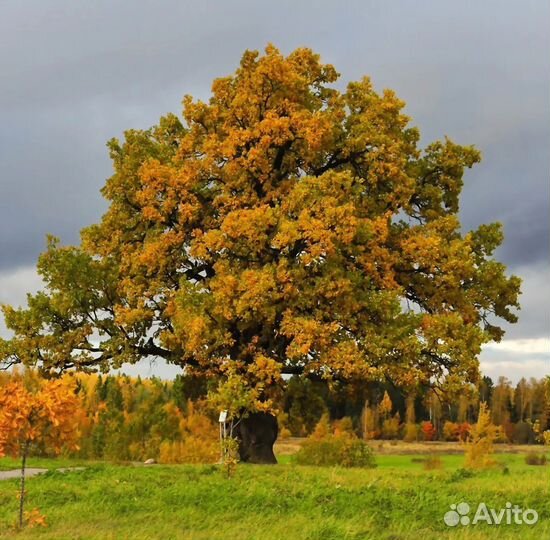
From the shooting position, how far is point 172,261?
24.1 m

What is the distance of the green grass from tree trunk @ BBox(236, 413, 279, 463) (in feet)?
14.1

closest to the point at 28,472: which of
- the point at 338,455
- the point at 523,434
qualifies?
the point at 338,455

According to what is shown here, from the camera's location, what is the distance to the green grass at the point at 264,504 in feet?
37.9

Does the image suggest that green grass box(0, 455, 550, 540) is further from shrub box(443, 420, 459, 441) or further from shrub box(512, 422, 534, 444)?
shrub box(512, 422, 534, 444)

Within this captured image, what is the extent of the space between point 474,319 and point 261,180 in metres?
8.76

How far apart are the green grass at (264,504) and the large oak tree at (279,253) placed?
13.4 feet

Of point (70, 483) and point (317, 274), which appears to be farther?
point (317, 274)

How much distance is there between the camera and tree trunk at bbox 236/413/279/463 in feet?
77.4

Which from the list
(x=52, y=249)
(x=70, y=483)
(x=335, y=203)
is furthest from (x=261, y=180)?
(x=70, y=483)

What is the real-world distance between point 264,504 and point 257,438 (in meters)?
9.89

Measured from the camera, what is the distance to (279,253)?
22.1 meters

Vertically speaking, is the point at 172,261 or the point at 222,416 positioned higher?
the point at 172,261

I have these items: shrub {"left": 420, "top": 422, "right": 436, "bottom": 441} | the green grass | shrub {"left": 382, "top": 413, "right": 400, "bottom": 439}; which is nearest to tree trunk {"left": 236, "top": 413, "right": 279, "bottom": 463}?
the green grass

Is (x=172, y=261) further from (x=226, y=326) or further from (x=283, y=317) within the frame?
(x=283, y=317)
